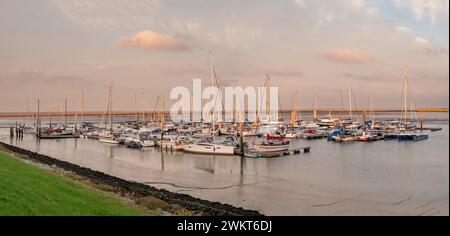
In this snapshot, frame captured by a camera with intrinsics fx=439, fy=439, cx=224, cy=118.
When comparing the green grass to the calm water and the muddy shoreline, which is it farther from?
the calm water

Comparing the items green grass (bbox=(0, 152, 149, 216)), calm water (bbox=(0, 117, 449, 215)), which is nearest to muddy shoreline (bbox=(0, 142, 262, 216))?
calm water (bbox=(0, 117, 449, 215))

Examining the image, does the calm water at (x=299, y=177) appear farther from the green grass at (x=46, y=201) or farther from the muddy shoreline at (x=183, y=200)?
the green grass at (x=46, y=201)

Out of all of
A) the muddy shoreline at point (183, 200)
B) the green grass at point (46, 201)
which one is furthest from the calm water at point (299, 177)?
the green grass at point (46, 201)

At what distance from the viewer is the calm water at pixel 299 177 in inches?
969

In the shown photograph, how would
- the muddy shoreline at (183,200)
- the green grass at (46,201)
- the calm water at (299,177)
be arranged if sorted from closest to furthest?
the green grass at (46,201) → the muddy shoreline at (183,200) → the calm water at (299,177)

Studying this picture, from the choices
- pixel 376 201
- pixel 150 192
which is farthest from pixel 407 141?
pixel 150 192

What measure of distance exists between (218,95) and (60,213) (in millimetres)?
52960

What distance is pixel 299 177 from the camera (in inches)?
1390

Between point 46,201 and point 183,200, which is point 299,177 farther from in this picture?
point 46,201

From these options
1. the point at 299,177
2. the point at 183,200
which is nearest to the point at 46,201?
the point at 183,200
